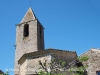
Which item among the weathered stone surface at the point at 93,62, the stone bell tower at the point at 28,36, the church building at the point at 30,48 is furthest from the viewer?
the stone bell tower at the point at 28,36

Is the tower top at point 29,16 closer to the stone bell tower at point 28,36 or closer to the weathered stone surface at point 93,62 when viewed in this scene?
the stone bell tower at point 28,36

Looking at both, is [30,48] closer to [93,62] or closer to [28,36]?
[28,36]

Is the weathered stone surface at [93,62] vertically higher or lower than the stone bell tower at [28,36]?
lower

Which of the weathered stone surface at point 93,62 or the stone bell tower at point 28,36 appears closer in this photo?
the weathered stone surface at point 93,62

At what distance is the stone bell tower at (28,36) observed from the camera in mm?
25734

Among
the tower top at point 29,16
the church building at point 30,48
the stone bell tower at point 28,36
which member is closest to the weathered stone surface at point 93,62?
the church building at point 30,48

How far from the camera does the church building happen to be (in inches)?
771

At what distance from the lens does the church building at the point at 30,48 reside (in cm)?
1958

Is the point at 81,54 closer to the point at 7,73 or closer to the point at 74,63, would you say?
the point at 74,63

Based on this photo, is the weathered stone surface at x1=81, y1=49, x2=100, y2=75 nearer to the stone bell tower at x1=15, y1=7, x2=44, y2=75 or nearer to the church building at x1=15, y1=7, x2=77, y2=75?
the church building at x1=15, y1=7, x2=77, y2=75

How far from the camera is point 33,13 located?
29188mm

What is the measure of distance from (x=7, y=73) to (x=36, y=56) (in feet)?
20.2

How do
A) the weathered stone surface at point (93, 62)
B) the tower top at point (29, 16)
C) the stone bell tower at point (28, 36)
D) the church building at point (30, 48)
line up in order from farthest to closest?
the tower top at point (29, 16), the stone bell tower at point (28, 36), the church building at point (30, 48), the weathered stone surface at point (93, 62)

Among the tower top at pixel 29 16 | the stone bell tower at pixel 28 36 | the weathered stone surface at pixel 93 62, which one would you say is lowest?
the weathered stone surface at pixel 93 62
